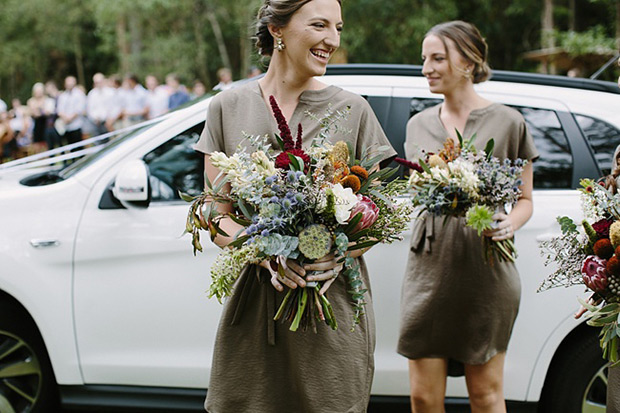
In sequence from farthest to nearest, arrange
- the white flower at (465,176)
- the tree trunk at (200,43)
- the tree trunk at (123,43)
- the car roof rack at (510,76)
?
the tree trunk at (123,43)
the tree trunk at (200,43)
the car roof rack at (510,76)
the white flower at (465,176)

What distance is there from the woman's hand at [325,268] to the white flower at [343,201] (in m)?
0.20

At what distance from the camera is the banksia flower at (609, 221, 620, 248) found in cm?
214

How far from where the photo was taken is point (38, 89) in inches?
699

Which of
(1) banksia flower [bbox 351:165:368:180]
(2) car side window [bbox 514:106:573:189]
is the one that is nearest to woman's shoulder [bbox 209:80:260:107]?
(1) banksia flower [bbox 351:165:368:180]

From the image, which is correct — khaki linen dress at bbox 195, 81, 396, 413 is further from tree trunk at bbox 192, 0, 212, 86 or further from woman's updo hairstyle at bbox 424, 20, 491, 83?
tree trunk at bbox 192, 0, 212, 86

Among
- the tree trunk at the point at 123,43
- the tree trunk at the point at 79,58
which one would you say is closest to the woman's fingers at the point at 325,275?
the tree trunk at the point at 123,43

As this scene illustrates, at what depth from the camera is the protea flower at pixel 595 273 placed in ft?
7.14

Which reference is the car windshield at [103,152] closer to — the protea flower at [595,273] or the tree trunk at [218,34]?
the protea flower at [595,273]

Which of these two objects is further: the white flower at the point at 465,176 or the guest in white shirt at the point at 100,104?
the guest in white shirt at the point at 100,104

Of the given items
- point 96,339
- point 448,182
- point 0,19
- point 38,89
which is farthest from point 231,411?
point 0,19

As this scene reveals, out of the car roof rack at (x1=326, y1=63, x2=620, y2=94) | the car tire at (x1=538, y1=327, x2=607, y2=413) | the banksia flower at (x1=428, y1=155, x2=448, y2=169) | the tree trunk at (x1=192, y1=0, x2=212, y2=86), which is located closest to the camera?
the banksia flower at (x1=428, y1=155, x2=448, y2=169)

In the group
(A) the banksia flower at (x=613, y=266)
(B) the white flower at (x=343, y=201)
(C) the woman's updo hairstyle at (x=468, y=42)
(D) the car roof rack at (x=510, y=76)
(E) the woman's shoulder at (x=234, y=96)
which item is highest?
(C) the woman's updo hairstyle at (x=468, y=42)

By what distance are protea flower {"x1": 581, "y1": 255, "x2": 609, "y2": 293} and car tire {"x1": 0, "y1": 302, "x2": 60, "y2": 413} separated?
312 cm

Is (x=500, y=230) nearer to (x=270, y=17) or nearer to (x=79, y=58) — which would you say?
(x=270, y=17)
